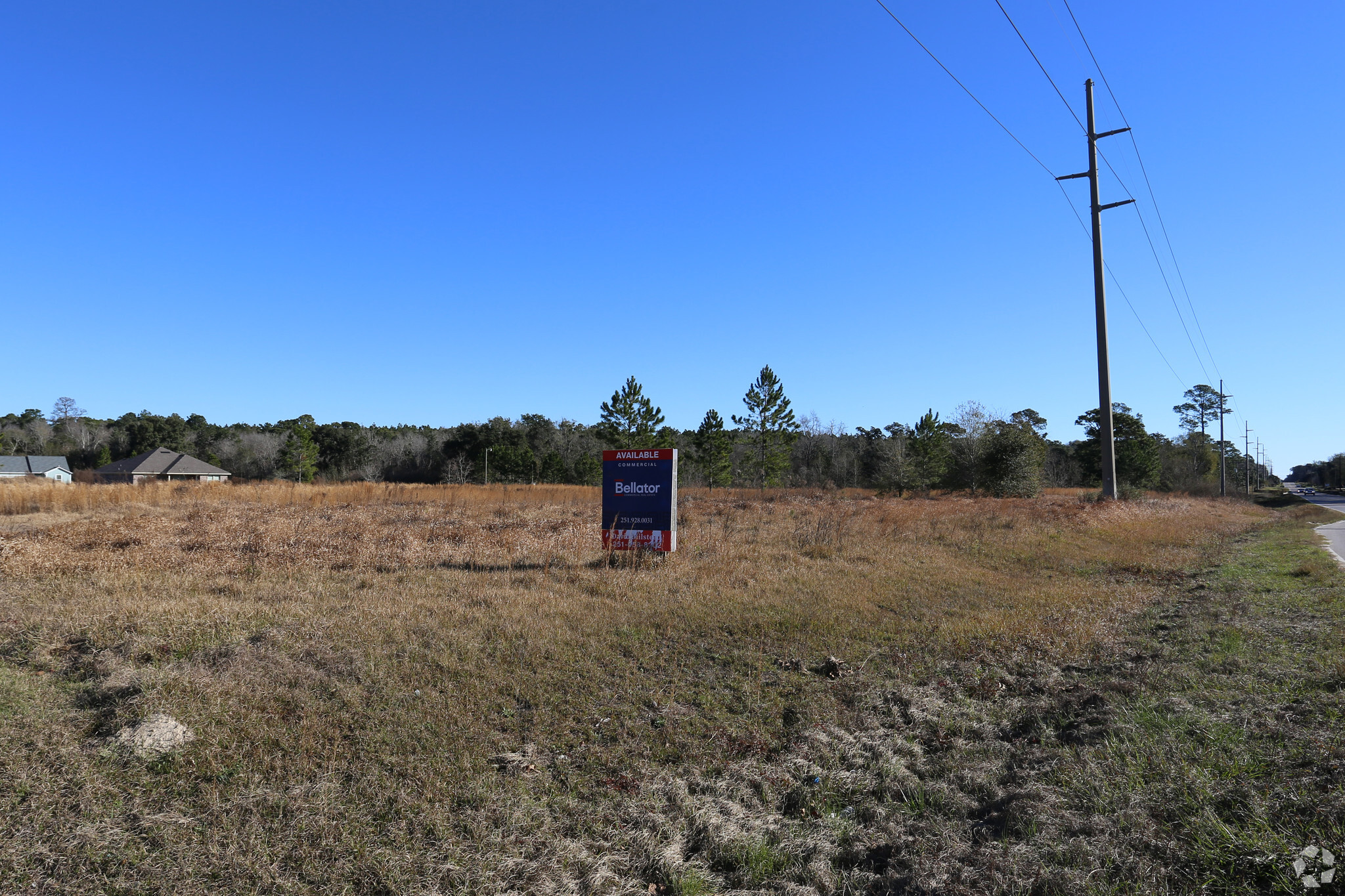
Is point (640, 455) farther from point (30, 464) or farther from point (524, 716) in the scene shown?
point (30, 464)

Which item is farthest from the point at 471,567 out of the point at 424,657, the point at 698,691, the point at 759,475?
the point at 759,475

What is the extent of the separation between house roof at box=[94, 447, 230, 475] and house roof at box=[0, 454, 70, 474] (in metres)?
3.37

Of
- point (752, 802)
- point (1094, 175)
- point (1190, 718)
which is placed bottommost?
point (752, 802)

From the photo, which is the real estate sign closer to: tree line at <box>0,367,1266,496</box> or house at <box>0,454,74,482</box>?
tree line at <box>0,367,1266,496</box>

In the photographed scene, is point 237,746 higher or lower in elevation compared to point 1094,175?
lower

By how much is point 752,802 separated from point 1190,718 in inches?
137

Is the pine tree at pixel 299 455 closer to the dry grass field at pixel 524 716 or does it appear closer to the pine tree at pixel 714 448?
the pine tree at pixel 714 448

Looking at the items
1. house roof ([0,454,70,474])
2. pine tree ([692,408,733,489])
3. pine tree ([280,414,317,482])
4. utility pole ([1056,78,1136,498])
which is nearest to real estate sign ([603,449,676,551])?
utility pole ([1056,78,1136,498])

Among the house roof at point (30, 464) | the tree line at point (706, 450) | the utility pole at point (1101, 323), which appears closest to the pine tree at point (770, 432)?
the tree line at point (706, 450)

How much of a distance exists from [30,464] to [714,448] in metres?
60.2

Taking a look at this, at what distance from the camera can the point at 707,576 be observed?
35.8 ft

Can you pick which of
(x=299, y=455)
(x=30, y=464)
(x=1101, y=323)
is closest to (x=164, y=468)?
(x=299, y=455)

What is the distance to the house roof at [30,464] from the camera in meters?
52.6

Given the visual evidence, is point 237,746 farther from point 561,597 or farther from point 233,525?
point 233,525
